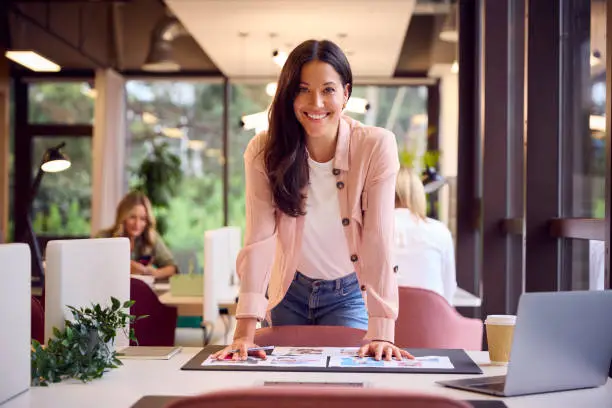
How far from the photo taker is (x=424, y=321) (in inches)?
138

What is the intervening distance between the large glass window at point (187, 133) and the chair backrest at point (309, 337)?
360 inches

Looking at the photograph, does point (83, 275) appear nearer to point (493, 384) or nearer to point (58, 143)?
point (493, 384)

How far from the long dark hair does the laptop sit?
0.78m

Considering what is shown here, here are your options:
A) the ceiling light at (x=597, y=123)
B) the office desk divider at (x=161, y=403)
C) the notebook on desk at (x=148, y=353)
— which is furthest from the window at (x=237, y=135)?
the office desk divider at (x=161, y=403)

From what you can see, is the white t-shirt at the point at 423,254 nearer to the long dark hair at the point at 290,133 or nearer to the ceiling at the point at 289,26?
the long dark hair at the point at 290,133

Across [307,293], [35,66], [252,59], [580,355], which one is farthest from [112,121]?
[580,355]

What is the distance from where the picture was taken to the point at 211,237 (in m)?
5.25

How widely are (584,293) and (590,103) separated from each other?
1798mm

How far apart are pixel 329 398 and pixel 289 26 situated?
8.28m

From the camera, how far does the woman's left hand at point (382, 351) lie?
7.64ft

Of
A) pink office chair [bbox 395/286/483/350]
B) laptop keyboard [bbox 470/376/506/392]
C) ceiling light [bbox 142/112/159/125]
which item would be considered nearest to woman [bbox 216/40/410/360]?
laptop keyboard [bbox 470/376/506/392]

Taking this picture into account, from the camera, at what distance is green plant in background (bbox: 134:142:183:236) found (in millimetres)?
11375

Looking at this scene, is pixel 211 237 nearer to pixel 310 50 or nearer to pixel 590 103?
pixel 590 103

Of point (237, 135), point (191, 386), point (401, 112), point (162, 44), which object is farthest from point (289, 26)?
point (191, 386)
